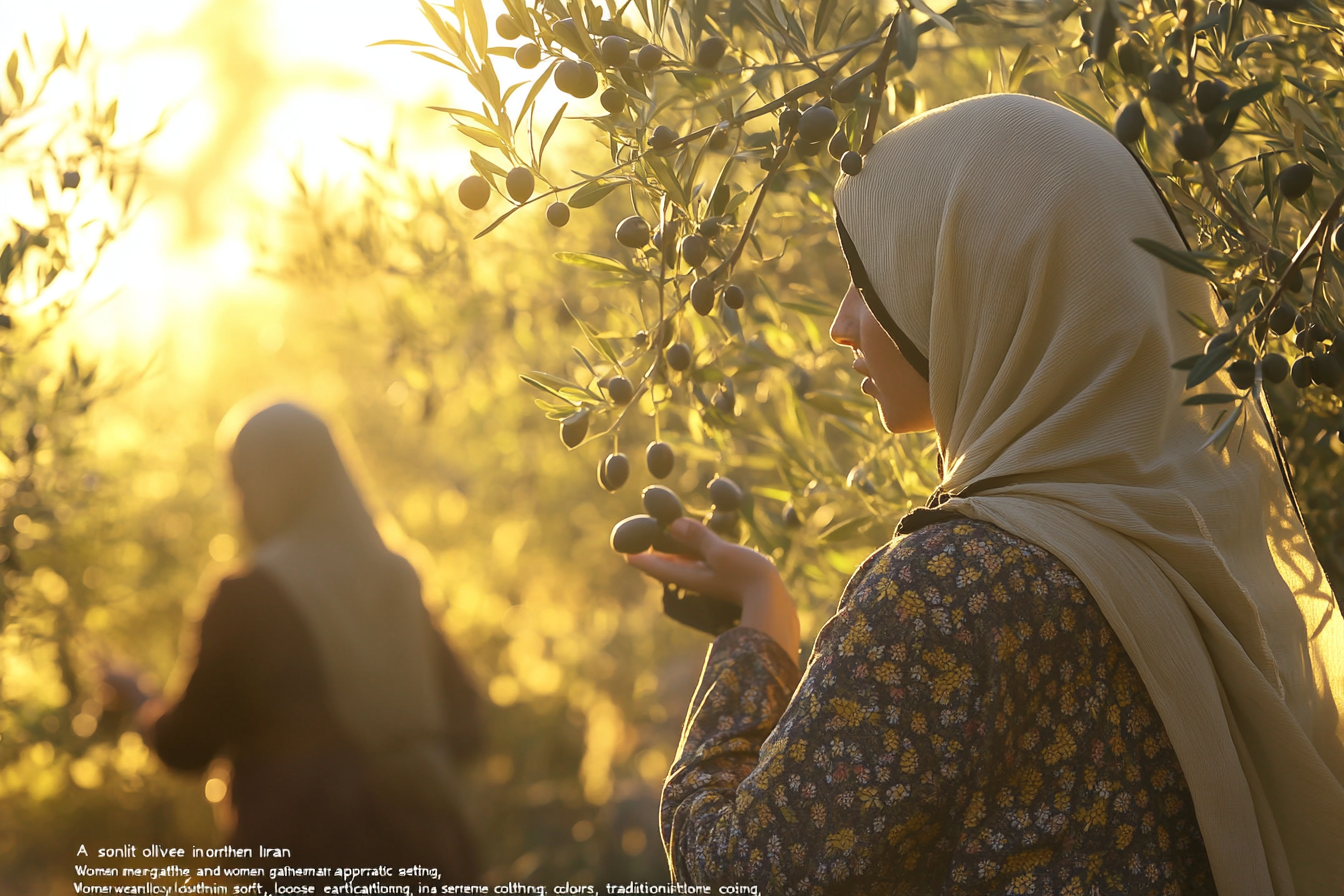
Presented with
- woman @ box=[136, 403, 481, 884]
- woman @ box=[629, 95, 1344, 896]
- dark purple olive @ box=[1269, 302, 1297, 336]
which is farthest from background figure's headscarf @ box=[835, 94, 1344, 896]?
woman @ box=[136, 403, 481, 884]

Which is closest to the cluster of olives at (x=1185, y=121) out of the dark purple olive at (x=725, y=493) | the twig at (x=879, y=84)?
the twig at (x=879, y=84)

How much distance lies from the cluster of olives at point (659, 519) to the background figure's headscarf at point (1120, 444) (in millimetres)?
420

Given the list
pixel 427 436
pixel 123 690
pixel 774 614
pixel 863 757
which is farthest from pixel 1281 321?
pixel 427 436

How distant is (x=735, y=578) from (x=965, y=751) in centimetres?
58

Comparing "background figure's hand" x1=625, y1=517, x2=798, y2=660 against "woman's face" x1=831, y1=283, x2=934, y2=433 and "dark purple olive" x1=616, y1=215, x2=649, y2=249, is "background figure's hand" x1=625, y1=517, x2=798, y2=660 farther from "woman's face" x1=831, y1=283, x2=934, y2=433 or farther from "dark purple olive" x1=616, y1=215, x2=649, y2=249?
"dark purple olive" x1=616, y1=215, x2=649, y2=249

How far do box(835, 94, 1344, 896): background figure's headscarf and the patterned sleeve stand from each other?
0.16m

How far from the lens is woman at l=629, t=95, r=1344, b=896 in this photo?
1.16m

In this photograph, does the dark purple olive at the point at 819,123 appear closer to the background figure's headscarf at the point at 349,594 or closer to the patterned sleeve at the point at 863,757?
the patterned sleeve at the point at 863,757

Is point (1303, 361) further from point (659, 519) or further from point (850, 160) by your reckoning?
point (659, 519)

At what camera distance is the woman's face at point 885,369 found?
4.87 feet

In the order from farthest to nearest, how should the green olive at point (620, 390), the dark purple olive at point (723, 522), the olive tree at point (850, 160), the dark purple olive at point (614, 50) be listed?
the dark purple olive at point (723, 522) → the green olive at point (620, 390) → the dark purple olive at point (614, 50) → the olive tree at point (850, 160)

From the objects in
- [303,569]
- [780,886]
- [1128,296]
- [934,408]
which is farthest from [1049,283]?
[303,569]

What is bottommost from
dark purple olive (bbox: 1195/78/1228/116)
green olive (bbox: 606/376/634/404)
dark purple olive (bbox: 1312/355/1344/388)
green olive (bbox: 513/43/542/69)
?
green olive (bbox: 606/376/634/404)

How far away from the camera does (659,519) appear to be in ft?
5.48
